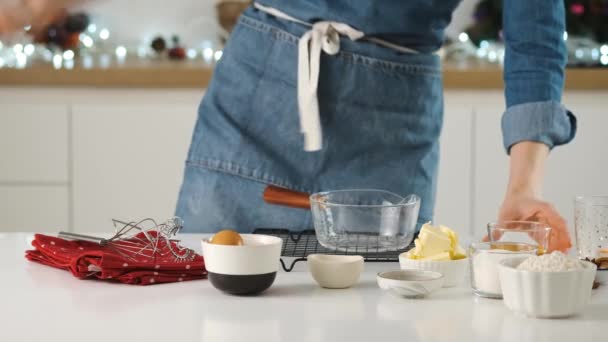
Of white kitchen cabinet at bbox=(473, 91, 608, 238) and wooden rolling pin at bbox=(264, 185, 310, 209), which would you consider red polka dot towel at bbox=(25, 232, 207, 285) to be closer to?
wooden rolling pin at bbox=(264, 185, 310, 209)

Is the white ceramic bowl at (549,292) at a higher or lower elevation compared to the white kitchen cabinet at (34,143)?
lower

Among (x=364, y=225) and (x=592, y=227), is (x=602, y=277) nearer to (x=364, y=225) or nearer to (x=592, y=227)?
(x=592, y=227)

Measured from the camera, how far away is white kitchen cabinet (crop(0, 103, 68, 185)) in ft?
8.32

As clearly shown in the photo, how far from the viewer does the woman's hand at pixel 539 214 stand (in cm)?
106

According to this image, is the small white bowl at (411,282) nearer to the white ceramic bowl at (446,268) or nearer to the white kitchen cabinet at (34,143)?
the white ceramic bowl at (446,268)

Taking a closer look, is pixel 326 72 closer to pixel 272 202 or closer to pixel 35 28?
pixel 272 202

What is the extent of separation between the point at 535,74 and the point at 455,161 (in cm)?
129

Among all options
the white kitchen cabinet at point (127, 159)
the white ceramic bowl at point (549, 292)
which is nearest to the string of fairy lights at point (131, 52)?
the white kitchen cabinet at point (127, 159)

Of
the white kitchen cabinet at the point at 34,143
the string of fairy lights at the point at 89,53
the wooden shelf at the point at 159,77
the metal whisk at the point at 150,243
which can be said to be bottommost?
the metal whisk at the point at 150,243

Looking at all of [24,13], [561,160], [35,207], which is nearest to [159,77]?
[24,13]

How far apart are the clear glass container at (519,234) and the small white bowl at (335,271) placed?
0.47ft

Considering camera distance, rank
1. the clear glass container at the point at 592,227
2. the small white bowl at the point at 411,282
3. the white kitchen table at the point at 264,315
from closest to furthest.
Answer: the white kitchen table at the point at 264,315 < the small white bowl at the point at 411,282 < the clear glass container at the point at 592,227

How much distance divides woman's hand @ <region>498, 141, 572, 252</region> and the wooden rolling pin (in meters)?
0.33


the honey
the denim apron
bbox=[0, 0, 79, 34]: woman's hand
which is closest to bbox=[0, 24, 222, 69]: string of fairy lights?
bbox=[0, 0, 79, 34]: woman's hand
